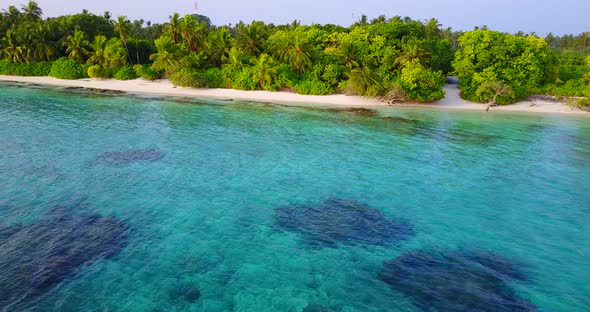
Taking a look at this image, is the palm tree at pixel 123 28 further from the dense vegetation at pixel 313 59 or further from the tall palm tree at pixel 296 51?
the tall palm tree at pixel 296 51

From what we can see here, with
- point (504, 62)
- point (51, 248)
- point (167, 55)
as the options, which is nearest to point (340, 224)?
point (51, 248)

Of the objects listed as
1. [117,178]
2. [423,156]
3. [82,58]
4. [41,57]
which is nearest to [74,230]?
[117,178]

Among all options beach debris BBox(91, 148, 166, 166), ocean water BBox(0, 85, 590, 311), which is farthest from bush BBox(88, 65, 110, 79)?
beach debris BBox(91, 148, 166, 166)

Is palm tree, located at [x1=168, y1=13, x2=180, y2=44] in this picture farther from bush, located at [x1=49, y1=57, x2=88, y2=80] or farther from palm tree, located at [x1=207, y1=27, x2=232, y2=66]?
bush, located at [x1=49, y1=57, x2=88, y2=80]

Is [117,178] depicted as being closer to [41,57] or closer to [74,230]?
[74,230]

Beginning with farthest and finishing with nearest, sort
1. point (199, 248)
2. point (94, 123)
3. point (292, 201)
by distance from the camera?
point (94, 123) < point (292, 201) < point (199, 248)
